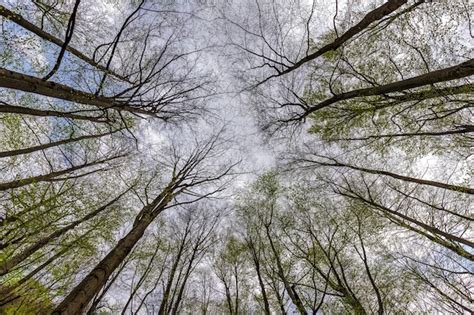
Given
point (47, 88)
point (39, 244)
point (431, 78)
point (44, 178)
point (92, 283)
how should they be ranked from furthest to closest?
point (44, 178)
point (39, 244)
point (431, 78)
point (47, 88)
point (92, 283)

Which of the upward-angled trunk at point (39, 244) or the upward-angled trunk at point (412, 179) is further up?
the upward-angled trunk at point (412, 179)

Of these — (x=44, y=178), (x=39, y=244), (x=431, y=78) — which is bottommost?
(x=39, y=244)

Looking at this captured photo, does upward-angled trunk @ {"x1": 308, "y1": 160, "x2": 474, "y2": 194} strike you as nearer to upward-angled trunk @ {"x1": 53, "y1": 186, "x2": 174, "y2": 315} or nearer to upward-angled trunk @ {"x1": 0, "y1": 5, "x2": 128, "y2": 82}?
upward-angled trunk @ {"x1": 53, "y1": 186, "x2": 174, "y2": 315}

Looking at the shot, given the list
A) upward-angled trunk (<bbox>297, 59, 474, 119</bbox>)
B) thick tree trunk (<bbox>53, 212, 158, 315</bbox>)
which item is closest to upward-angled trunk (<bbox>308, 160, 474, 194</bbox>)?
→ upward-angled trunk (<bbox>297, 59, 474, 119</bbox>)

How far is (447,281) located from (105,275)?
30.1 feet

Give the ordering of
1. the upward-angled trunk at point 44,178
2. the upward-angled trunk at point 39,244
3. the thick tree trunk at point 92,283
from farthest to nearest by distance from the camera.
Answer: the upward-angled trunk at point 44,178
the upward-angled trunk at point 39,244
the thick tree trunk at point 92,283

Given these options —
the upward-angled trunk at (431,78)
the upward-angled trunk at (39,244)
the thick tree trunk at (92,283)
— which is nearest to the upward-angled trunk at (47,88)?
the thick tree trunk at (92,283)

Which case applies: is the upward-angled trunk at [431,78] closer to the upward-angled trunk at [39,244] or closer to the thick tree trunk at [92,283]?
the thick tree trunk at [92,283]

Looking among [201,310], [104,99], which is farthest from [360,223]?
[201,310]

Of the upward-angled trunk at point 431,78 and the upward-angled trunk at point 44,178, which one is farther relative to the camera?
the upward-angled trunk at point 44,178

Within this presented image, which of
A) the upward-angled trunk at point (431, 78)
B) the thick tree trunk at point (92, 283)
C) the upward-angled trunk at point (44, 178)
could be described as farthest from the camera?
the upward-angled trunk at point (44, 178)

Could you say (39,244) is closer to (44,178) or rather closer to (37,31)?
(44,178)

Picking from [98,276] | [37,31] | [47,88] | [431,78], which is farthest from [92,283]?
[431,78]

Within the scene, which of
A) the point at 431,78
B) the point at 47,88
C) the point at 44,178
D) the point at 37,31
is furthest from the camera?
the point at 44,178
